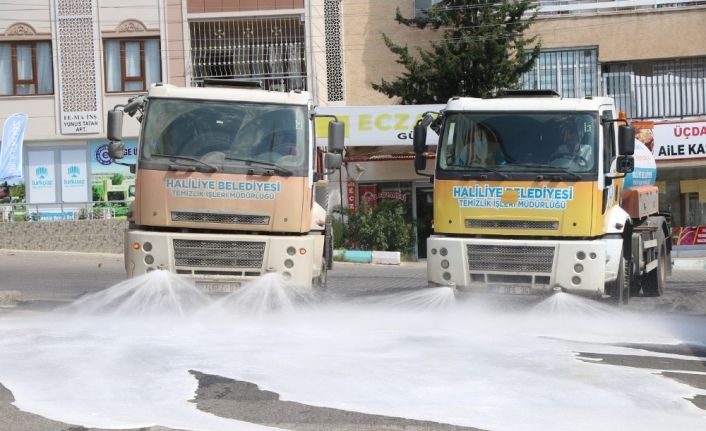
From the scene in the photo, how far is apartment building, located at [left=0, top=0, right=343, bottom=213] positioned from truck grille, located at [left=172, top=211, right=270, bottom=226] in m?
21.3

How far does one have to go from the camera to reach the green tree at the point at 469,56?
104 ft

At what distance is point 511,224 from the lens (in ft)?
43.1

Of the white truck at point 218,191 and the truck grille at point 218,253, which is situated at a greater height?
the white truck at point 218,191

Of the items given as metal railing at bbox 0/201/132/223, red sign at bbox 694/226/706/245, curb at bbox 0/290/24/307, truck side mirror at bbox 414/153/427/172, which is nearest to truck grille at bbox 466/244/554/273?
truck side mirror at bbox 414/153/427/172

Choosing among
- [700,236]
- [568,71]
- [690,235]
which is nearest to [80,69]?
[568,71]

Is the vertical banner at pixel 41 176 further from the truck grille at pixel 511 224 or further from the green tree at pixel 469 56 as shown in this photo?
the truck grille at pixel 511 224

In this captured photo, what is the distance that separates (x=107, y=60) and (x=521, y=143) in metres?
23.7

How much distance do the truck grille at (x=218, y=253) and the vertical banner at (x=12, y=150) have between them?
1818cm

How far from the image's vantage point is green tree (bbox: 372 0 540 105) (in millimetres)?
31641

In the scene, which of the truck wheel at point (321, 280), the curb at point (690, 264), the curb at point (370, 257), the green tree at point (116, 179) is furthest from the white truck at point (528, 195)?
the green tree at point (116, 179)

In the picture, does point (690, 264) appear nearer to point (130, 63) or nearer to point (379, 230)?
point (379, 230)

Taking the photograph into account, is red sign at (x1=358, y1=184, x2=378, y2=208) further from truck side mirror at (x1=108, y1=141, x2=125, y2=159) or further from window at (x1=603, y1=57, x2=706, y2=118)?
truck side mirror at (x1=108, y1=141, x2=125, y2=159)

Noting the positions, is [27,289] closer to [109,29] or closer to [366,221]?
[366,221]

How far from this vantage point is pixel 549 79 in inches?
1379
